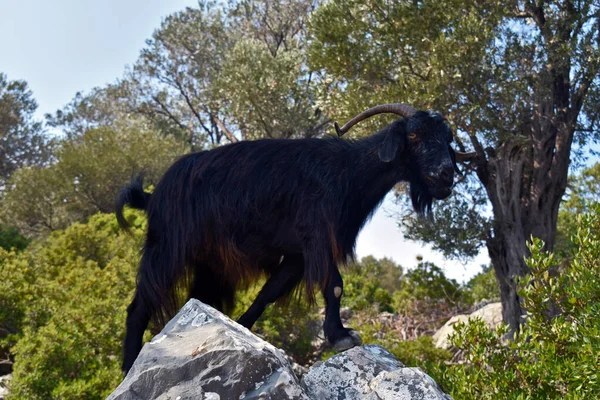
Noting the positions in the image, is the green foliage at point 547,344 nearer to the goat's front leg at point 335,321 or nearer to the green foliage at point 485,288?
the goat's front leg at point 335,321

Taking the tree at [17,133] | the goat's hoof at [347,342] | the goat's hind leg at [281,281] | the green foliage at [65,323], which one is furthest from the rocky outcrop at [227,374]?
the tree at [17,133]

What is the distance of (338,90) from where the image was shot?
11367mm

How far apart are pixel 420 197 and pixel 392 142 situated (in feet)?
1.72

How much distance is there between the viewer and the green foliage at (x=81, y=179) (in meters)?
22.1

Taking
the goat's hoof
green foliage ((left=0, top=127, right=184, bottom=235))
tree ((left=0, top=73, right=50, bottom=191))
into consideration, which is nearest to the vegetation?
the goat's hoof

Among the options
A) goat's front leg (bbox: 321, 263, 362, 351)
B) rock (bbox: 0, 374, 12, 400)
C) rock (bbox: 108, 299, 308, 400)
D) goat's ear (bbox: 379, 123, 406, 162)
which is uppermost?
goat's ear (bbox: 379, 123, 406, 162)

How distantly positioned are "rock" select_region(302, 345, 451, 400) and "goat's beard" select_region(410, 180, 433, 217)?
1.40 m

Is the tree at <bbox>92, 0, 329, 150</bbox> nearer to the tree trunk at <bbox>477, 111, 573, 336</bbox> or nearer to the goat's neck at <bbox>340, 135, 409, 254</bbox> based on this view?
the tree trunk at <bbox>477, 111, 573, 336</bbox>

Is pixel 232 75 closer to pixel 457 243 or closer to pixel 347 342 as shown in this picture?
pixel 457 243

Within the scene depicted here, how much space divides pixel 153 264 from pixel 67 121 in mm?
30518

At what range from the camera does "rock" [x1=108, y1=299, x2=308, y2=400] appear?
9.89ft

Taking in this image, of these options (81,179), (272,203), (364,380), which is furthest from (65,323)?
(81,179)

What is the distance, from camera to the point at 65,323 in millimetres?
8430

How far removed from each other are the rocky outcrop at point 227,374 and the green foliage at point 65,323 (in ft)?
15.2
